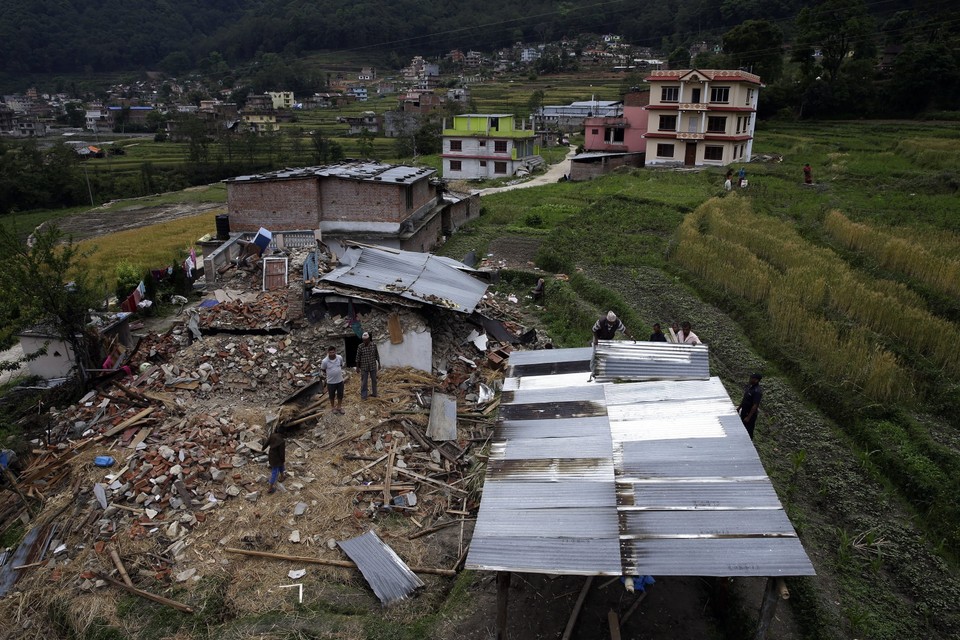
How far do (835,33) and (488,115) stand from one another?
102ft

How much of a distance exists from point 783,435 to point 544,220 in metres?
20.4

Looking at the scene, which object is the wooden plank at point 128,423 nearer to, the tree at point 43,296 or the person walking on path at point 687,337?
the tree at point 43,296

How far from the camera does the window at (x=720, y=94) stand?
1678 inches

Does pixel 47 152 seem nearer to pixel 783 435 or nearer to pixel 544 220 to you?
pixel 544 220

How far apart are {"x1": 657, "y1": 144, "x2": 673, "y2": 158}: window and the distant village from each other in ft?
0.24

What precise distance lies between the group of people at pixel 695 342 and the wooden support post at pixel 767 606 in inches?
114

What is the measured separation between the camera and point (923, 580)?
782 cm

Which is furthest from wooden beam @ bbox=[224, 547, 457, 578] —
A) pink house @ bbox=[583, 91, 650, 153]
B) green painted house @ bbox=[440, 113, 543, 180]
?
pink house @ bbox=[583, 91, 650, 153]

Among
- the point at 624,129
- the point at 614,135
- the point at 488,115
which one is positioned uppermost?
the point at 488,115

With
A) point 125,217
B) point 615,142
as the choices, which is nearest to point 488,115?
point 615,142

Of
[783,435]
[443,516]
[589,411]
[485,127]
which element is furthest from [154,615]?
[485,127]

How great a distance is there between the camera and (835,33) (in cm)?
5319

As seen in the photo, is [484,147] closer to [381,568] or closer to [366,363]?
[366,363]

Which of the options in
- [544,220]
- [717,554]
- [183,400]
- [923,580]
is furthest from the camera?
[544,220]
